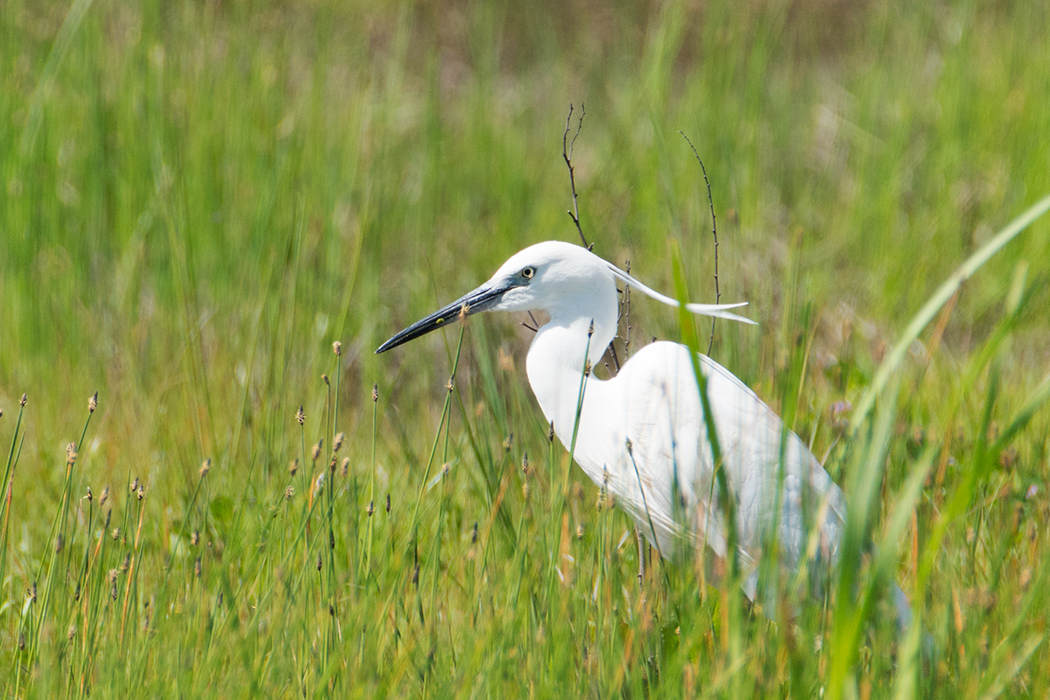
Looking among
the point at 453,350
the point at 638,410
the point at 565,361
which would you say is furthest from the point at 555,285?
the point at 453,350

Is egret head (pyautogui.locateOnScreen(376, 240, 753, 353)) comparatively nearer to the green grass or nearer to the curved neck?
the curved neck

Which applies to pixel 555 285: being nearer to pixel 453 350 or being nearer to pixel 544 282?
pixel 544 282

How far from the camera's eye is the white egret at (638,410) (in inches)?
82.7

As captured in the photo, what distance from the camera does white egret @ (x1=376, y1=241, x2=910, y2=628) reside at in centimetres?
210

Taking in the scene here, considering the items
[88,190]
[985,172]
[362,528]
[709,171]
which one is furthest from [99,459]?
[985,172]

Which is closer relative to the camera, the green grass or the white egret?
the green grass

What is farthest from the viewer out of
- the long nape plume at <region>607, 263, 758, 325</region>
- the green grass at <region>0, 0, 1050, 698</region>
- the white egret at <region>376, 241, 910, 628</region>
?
the white egret at <region>376, 241, 910, 628</region>

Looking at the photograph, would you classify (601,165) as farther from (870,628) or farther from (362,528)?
(870,628)

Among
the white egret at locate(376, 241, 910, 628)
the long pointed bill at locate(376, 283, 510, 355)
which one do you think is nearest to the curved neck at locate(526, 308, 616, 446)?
the white egret at locate(376, 241, 910, 628)

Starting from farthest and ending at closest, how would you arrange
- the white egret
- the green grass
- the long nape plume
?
the white egret → the long nape plume → the green grass

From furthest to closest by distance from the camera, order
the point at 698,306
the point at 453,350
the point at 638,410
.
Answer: the point at 453,350 < the point at 638,410 < the point at 698,306

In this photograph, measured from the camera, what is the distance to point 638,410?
213cm

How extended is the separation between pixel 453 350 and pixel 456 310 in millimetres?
1748

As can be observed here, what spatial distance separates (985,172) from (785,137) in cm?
87
